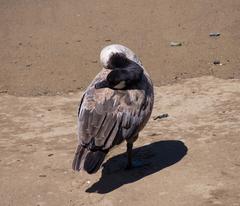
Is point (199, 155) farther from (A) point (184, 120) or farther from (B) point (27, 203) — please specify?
(B) point (27, 203)

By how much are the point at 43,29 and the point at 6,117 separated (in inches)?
168

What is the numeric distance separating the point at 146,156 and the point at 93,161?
1329mm

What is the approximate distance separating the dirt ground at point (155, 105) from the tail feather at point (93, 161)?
0.32 meters

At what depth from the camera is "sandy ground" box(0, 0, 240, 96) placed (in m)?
10.5

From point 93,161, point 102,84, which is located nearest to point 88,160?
point 93,161

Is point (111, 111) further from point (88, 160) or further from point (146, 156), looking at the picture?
point (146, 156)

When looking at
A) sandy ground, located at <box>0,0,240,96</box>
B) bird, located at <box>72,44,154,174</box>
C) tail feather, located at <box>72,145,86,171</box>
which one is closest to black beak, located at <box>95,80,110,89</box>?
bird, located at <box>72,44,154,174</box>

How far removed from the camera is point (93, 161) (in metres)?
5.89

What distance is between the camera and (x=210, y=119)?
8.03m

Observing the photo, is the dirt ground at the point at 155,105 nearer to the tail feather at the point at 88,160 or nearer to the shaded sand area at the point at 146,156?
the shaded sand area at the point at 146,156

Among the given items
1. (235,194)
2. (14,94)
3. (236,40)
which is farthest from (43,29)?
(235,194)

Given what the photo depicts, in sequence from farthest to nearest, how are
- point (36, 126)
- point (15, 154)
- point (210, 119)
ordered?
point (36, 126) < point (210, 119) < point (15, 154)

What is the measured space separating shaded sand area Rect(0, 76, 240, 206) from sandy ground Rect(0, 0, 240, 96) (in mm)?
888

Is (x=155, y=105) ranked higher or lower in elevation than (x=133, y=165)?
lower
